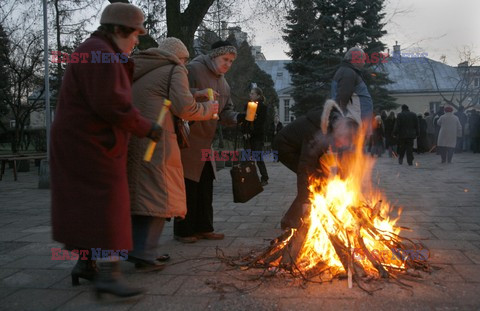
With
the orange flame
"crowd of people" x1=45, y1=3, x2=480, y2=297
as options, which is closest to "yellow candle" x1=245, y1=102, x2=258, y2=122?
"crowd of people" x1=45, y1=3, x2=480, y2=297

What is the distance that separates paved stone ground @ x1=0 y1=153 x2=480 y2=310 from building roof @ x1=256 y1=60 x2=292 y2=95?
58868 mm

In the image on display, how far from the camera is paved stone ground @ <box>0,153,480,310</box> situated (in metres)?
→ 3.27

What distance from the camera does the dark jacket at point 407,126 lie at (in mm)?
15750

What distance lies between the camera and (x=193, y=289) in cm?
359

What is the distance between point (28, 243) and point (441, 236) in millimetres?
4474

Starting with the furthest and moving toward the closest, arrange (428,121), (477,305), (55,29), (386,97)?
1. (386,97)
2. (428,121)
3. (55,29)
4. (477,305)

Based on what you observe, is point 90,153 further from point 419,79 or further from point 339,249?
point 419,79

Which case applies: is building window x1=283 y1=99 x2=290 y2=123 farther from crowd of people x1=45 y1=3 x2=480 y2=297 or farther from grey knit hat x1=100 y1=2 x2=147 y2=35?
grey knit hat x1=100 y1=2 x2=147 y2=35

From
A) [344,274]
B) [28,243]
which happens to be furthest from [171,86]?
[28,243]

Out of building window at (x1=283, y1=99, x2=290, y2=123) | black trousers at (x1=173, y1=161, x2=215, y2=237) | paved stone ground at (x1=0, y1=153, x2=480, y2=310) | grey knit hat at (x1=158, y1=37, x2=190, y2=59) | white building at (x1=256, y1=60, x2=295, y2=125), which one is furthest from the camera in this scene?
building window at (x1=283, y1=99, x2=290, y2=123)

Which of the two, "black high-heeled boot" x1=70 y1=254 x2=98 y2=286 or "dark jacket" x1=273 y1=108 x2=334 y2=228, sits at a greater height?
"dark jacket" x1=273 y1=108 x2=334 y2=228

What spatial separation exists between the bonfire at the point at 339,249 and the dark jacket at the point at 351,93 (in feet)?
5.76

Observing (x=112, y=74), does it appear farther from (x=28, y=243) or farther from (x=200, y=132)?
(x=28, y=243)

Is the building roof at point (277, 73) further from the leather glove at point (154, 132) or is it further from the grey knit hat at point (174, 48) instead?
the leather glove at point (154, 132)
